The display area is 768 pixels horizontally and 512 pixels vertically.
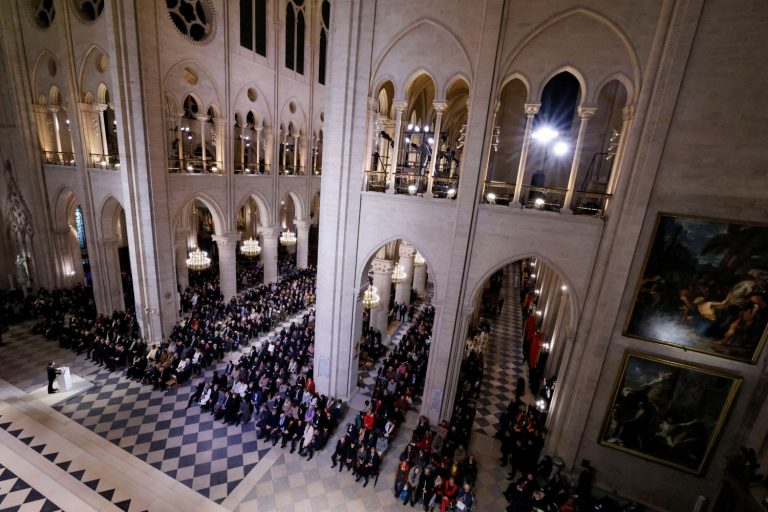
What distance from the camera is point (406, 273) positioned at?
17.7 meters

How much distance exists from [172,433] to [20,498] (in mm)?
3005

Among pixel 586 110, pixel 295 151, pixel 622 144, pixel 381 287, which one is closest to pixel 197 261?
pixel 381 287

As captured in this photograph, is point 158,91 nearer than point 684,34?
No

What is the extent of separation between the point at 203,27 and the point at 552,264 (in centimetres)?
1654

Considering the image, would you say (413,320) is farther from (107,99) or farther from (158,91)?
(107,99)

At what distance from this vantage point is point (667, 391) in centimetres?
796

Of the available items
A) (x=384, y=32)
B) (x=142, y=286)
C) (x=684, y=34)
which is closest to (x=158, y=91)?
(x=142, y=286)

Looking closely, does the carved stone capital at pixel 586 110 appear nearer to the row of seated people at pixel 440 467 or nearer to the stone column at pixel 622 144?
the stone column at pixel 622 144

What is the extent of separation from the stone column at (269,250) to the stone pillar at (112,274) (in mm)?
6755

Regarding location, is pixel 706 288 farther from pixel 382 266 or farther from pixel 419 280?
pixel 419 280

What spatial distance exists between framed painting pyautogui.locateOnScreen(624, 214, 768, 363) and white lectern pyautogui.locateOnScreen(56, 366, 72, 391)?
16.6 m

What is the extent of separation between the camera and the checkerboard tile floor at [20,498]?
24.5ft

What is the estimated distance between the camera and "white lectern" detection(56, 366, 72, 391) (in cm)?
1130

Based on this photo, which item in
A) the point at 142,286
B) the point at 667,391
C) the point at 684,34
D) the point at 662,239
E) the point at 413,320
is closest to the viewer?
the point at 684,34
